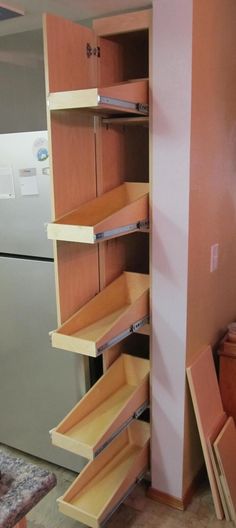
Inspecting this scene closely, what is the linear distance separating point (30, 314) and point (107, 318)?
1.39ft

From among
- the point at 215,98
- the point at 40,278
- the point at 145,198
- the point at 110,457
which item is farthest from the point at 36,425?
the point at 215,98

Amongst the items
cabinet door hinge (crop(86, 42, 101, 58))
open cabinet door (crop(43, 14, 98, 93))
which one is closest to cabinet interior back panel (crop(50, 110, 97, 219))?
open cabinet door (crop(43, 14, 98, 93))

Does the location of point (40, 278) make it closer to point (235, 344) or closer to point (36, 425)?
point (36, 425)

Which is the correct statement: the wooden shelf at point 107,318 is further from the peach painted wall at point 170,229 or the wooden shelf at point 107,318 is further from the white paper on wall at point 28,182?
the white paper on wall at point 28,182

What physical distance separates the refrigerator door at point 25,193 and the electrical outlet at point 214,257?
774mm

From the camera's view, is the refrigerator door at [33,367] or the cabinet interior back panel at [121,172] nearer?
the cabinet interior back panel at [121,172]

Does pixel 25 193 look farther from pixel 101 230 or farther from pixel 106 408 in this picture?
pixel 106 408

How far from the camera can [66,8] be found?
1935 mm

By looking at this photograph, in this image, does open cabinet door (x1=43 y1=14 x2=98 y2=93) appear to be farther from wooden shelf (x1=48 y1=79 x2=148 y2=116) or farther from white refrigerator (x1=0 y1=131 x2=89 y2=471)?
white refrigerator (x1=0 y1=131 x2=89 y2=471)

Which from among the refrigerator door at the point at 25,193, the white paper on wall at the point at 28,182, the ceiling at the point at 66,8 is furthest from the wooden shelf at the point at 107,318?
the ceiling at the point at 66,8

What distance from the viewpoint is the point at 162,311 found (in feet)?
6.53

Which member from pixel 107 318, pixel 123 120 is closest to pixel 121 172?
pixel 123 120

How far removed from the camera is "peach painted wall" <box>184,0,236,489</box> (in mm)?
1809

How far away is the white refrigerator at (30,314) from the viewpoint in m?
2.07
